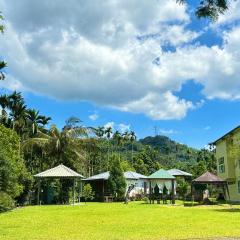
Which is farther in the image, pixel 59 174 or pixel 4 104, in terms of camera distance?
pixel 4 104

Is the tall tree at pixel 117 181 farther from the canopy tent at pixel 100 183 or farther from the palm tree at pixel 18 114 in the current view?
the palm tree at pixel 18 114

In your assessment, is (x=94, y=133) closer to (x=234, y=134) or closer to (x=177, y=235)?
(x=234, y=134)

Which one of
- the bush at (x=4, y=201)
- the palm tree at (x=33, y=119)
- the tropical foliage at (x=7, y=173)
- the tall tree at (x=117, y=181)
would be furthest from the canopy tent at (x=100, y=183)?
the bush at (x=4, y=201)

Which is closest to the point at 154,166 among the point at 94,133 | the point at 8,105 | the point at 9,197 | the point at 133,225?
the point at 94,133

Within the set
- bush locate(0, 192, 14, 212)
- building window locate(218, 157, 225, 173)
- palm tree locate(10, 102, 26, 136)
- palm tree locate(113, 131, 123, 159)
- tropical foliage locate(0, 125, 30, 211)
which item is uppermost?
palm tree locate(113, 131, 123, 159)

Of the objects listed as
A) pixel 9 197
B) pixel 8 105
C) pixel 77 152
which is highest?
pixel 8 105

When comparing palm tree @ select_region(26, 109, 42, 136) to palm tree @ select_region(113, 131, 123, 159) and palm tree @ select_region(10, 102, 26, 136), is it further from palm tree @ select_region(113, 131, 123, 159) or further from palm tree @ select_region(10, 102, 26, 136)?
palm tree @ select_region(113, 131, 123, 159)

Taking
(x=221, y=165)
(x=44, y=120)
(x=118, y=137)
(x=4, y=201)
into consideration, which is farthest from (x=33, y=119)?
(x=118, y=137)

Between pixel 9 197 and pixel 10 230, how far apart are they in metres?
13.5

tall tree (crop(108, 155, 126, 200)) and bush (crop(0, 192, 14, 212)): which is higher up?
tall tree (crop(108, 155, 126, 200))

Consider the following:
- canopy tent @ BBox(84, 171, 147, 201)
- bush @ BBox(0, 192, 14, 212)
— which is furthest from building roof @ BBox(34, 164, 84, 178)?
canopy tent @ BBox(84, 171, 147, 201)

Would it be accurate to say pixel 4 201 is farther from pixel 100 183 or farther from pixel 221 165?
pixel 221 165

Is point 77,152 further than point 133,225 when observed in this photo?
Yes

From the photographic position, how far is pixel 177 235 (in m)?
15.5
